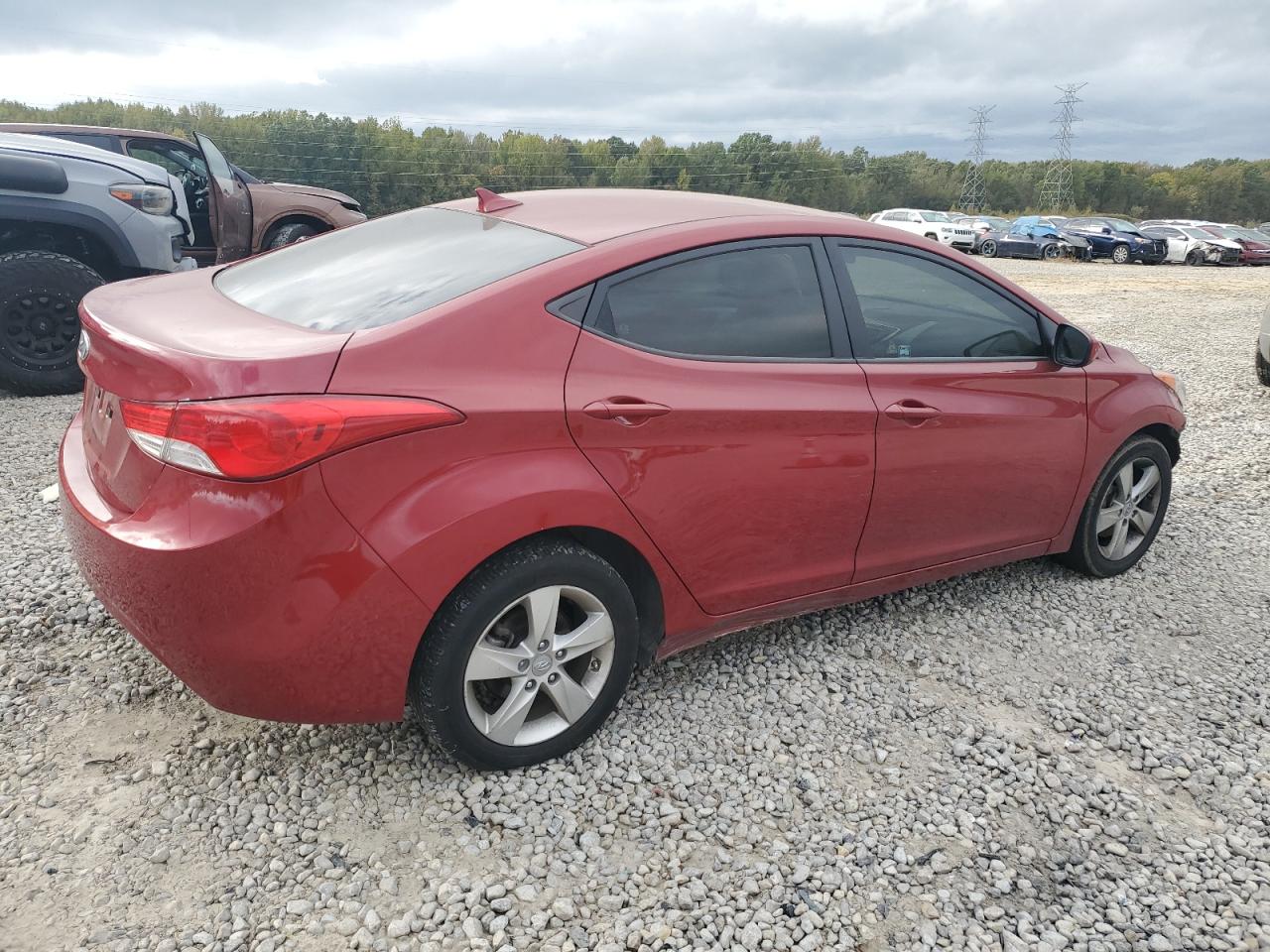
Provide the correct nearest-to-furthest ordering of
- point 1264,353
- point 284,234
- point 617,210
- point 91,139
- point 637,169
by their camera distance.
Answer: point 617,210 → point 1264,353 → point 91,139 → point 284,234 → point 637,169

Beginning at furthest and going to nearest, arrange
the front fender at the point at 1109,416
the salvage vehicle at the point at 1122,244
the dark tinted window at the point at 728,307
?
1. the salvage vehicle at the point at 1122,244
2. the front fender at the point at 1109,416
3. the dark tinted window at the point at 728,307

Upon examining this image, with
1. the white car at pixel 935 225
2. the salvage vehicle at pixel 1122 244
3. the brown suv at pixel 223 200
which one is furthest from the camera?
the white car at pixel 935 225

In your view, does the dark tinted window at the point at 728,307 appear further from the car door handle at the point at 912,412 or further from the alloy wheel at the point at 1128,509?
the alloy wheel at the point at 1128,509

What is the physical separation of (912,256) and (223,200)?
24.1 ft

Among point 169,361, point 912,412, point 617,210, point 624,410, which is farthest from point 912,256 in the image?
point 169,361

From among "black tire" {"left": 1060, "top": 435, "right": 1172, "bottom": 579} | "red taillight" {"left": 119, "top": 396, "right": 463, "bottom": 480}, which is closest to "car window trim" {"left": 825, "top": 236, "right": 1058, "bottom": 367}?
"black tire" {"left": 1060, "top": 435, "right": 1172, "bottom": 579}

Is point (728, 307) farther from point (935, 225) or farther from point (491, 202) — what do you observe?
point (935, 225)

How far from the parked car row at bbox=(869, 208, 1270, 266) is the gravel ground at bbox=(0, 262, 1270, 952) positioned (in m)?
28.1

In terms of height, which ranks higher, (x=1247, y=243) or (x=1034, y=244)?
(x=1247, y=243)

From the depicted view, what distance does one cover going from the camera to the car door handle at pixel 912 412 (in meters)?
3.12

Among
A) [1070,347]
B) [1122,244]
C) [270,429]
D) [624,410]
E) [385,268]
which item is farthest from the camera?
[1122,244]

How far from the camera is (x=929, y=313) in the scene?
337cm

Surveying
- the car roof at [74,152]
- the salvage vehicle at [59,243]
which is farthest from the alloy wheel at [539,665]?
the car roof at [74,152]

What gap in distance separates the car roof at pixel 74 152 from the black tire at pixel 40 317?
0.71 meters
